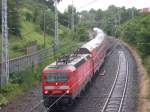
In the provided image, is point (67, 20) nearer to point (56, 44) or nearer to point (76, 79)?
point (56, 44)

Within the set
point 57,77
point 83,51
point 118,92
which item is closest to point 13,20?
point 83,51

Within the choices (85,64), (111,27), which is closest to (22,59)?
(85,64)

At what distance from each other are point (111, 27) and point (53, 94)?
95.3 m

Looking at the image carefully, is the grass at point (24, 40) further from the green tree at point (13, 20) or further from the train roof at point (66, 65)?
the train roof at point (66, 65)

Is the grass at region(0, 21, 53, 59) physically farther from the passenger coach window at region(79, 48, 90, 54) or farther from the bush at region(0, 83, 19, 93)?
the bush at region(0, 83, 19, 93)

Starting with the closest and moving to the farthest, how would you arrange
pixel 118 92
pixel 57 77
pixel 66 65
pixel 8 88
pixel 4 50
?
pixel 57 77
pixel 66 65
pixel 4 50
pixel 8 88
pixel 118 92

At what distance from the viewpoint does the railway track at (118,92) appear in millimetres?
27578

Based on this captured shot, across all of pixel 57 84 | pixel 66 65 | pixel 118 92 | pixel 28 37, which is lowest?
pixel 118 92

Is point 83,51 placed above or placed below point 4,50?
below

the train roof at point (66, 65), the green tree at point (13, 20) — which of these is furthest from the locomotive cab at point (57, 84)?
the green tree at point (13, 20)

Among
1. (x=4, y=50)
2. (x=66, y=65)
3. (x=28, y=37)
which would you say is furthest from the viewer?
(x=28, y=37)

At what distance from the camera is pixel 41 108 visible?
27109mm

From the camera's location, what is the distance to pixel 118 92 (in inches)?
1314

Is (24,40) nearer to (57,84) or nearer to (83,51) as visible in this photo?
(83,51)
